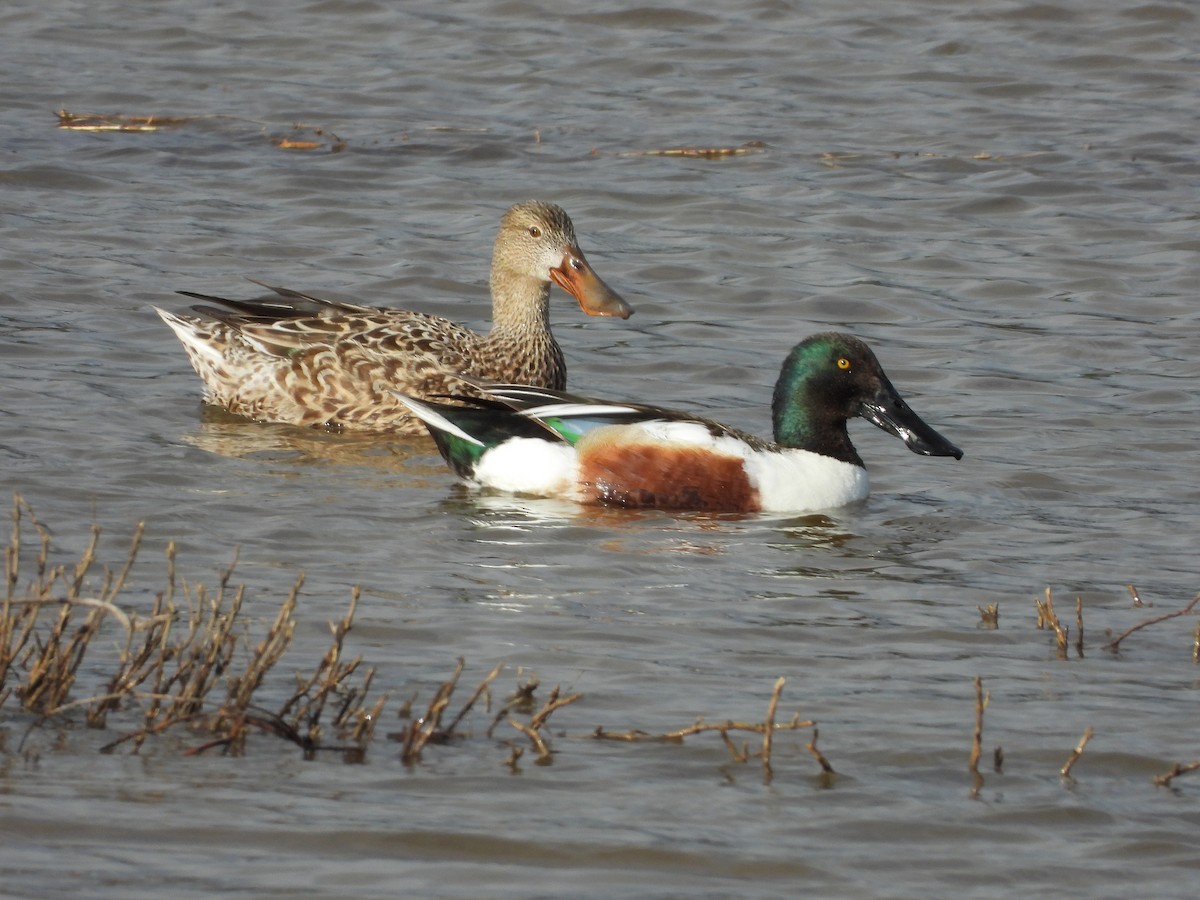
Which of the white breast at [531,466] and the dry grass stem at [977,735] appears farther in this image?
the white breast at [531,466]

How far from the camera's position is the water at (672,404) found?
189 inches

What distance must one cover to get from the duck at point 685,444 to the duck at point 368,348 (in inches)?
31.9

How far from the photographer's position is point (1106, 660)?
20.3 feet

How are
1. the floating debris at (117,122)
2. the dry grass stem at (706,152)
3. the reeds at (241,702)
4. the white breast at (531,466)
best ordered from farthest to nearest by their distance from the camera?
1. the floating debris at (117,122)
2. the dry grass stem at (706,152)
3. the white breast at (531,466)
4. the reeds at (241,702)

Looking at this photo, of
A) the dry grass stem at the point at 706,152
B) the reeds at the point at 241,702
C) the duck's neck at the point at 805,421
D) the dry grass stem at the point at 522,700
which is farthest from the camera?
the dry grass stem at the point at 706,152

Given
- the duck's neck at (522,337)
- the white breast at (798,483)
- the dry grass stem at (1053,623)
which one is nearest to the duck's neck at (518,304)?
the duck's neck at (522,337)

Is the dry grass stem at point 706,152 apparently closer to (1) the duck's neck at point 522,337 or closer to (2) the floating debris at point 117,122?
(2) the floating debris at point 117,122

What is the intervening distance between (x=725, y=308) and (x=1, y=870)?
747 centimetres

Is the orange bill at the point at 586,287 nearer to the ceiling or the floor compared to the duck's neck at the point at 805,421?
nearer to the ceiling

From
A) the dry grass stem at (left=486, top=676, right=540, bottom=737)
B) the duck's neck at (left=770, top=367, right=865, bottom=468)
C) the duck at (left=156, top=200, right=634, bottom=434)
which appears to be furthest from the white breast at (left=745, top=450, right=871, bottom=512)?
the dry grass stem at (left=486, top=676, right=540, bottom=737)

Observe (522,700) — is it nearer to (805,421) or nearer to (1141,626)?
(1141,626)

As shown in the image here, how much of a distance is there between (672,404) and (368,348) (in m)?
1.41

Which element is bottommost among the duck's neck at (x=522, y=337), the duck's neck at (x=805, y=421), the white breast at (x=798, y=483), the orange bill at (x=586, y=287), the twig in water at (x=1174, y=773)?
the twig in water at (x=1174, y=773)

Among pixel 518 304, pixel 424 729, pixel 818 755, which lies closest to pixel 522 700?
pixel 424 729
